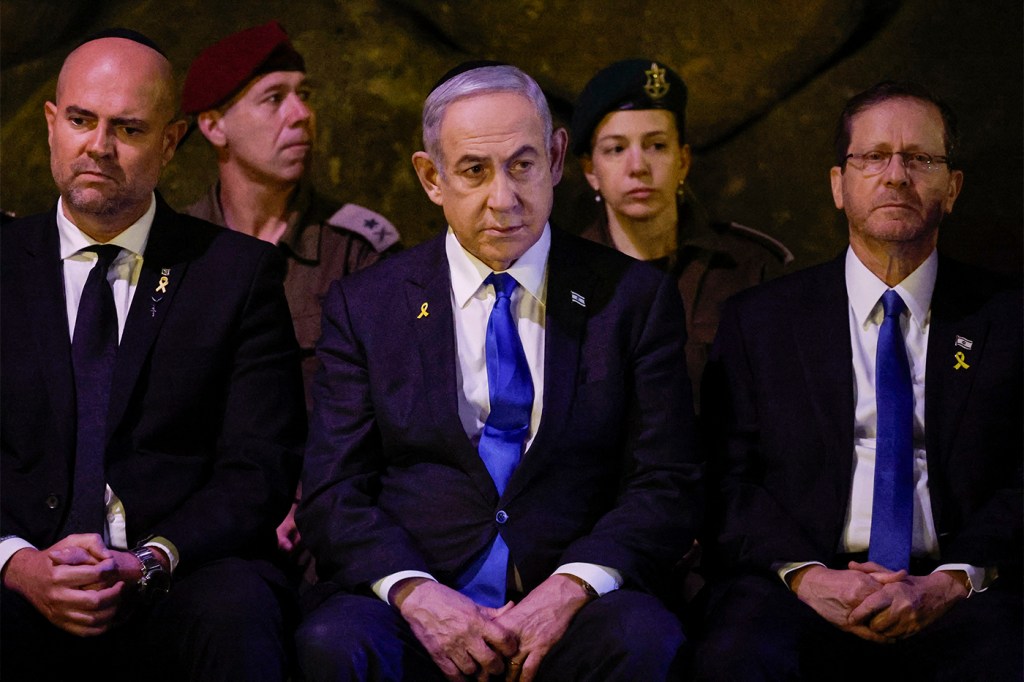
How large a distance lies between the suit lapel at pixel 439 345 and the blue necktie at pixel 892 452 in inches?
38.0

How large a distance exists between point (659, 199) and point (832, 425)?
115cm

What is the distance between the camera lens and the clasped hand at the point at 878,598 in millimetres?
2719

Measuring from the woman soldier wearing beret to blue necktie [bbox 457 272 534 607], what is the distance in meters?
1.02

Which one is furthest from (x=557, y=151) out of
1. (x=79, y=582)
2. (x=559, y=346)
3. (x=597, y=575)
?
(x=79, y=582)

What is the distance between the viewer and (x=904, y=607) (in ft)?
8.91

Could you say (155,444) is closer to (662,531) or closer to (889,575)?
(662,531)

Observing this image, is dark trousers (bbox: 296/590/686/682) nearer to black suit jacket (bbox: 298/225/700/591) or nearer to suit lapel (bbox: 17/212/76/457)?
black suit jacket (bbox: 298/225/700/591)

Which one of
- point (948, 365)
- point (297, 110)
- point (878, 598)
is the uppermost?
point (297, 110)

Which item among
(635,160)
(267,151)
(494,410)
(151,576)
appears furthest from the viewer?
(267,151)

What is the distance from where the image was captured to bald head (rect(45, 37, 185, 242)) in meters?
3.10

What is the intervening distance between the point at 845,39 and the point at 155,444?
2565 millimetres

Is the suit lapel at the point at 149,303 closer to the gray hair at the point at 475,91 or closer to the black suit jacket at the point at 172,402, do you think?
the black suit jacket at the point at 172,402

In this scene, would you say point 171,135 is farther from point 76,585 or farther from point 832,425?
point 832,425

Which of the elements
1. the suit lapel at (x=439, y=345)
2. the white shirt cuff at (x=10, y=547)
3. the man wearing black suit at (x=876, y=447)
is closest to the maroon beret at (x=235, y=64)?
the suit lapel at (x=439, y=345)
